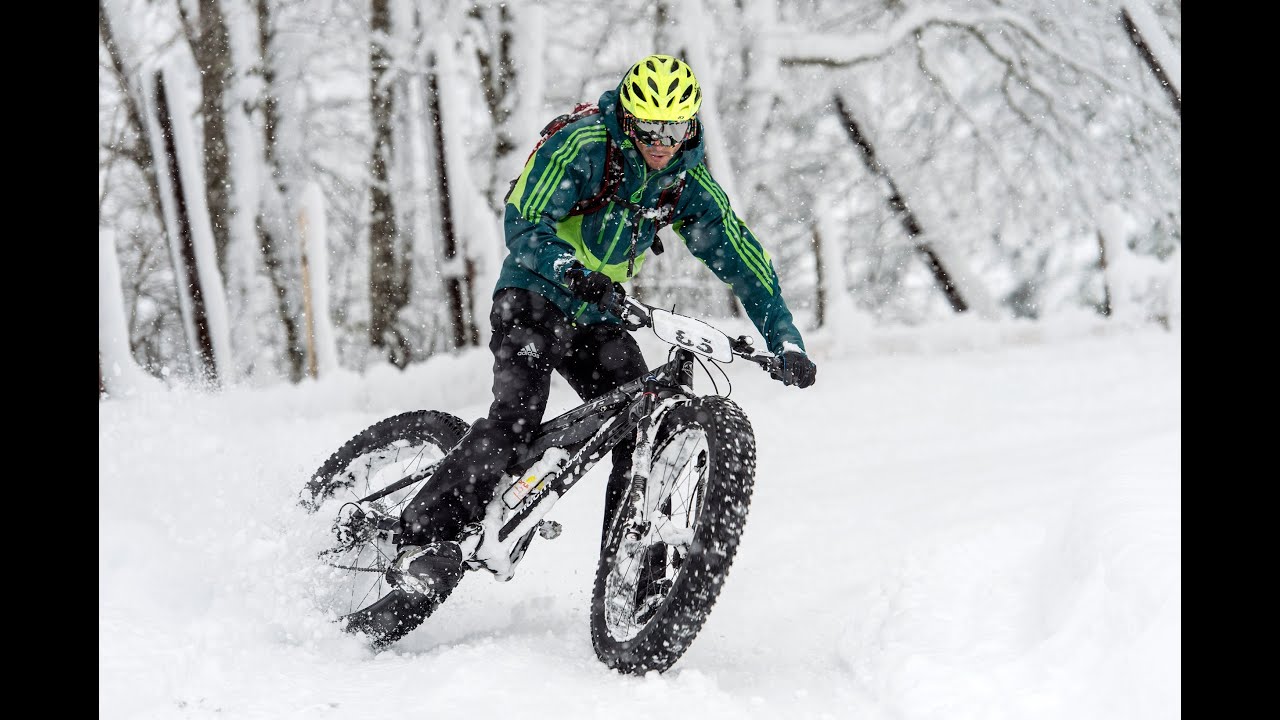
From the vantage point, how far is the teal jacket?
377cm

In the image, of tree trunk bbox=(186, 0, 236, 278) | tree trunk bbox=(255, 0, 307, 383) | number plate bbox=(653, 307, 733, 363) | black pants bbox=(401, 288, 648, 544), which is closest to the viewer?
number plate bbox=(653, 307, 733, 363)

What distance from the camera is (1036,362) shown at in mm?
8633

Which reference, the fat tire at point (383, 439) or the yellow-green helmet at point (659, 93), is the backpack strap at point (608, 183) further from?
the fat tire at point (383, 439)

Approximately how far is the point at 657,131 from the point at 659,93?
126 millimetres

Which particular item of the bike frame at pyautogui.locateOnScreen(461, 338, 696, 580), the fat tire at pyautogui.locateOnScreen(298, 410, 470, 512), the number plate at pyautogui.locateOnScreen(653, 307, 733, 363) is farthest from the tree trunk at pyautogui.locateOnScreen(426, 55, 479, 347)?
the number plate at pyautogui.locateOnScreen(653, 307, 733, 363)

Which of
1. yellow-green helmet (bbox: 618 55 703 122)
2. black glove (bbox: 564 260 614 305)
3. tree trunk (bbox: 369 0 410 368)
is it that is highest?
yellow-green helmet (bbox: 618 55 703 122)

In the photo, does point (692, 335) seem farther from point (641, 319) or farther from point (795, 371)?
point (795, 371)

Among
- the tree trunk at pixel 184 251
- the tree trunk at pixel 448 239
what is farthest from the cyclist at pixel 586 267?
the tree trunk at pixel 184 251

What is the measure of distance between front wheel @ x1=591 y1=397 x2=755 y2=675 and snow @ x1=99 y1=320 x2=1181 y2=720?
15 cm

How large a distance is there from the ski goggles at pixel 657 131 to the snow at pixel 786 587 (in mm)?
1777

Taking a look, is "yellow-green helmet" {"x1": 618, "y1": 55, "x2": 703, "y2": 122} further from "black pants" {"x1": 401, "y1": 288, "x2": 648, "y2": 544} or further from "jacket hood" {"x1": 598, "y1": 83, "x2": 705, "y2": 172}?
"black pants" {"x1": 401, "y1": 288, "x2": 648, "y2": 544}

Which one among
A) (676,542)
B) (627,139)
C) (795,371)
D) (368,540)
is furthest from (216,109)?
(795,371)

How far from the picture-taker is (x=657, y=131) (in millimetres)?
3732
